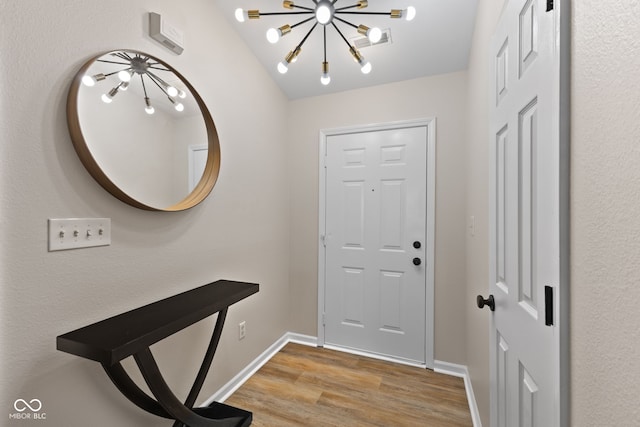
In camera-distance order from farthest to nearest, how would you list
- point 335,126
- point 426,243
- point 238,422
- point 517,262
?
point 335,126, point 426,243, point 238,422, point 517,262

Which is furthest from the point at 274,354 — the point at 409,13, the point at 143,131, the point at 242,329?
the point at 409,13

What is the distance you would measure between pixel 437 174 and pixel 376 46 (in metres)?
1.13

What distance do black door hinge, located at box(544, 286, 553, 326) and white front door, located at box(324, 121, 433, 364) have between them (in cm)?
166

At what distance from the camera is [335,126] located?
261 centimetres

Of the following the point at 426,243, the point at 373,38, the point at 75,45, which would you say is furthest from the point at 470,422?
the point at 75,45

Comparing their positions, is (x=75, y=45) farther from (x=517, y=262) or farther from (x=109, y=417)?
(x=517, y=262)

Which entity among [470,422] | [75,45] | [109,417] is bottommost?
[470,422]

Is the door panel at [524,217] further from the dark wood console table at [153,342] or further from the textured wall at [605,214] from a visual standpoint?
the dark wood console table at [153,342]

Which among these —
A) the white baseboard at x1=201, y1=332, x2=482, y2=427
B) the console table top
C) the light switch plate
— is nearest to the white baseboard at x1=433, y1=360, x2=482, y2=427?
the white baseboard at x1=201, y1=332, x2=482, y2=427

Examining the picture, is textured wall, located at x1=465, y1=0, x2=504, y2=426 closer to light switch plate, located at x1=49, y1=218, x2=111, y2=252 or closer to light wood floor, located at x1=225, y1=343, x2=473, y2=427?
light wood floor, located at x1=225, y1=343, x2=473, y2=427

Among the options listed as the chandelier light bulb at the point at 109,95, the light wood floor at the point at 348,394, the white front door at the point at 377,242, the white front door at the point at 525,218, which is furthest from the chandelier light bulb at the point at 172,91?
the light wood floor at the point at 348,394

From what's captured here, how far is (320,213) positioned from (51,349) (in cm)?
199

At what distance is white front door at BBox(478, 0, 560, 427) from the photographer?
26.8 inches

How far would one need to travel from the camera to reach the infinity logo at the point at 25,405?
3.16ft
